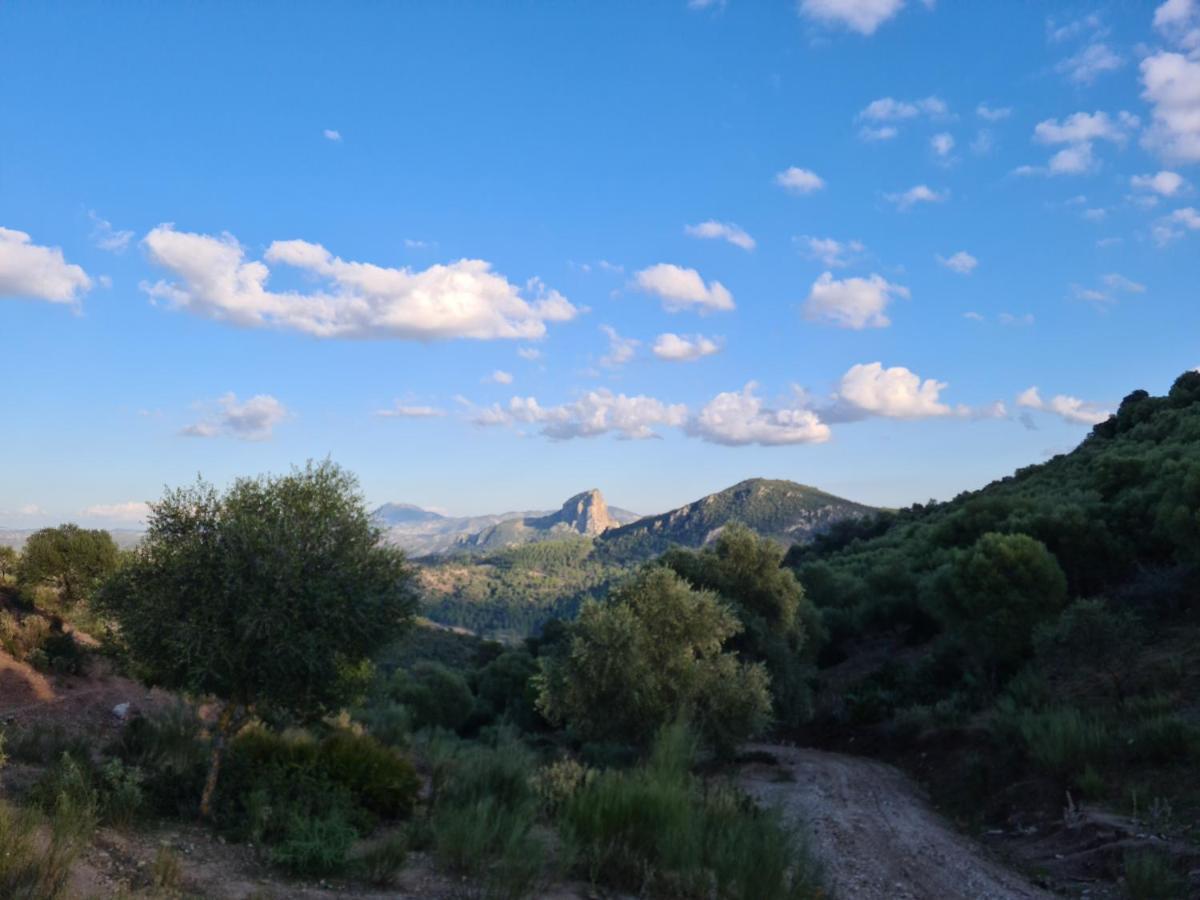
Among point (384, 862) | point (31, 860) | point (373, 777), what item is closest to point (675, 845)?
point (384, 862)

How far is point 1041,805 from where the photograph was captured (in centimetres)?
1717

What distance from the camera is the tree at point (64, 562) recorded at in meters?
28.2

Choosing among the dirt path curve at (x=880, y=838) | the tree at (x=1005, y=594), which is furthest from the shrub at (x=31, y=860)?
the tree at (x=1005, y=594)

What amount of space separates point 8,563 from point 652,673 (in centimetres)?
2563

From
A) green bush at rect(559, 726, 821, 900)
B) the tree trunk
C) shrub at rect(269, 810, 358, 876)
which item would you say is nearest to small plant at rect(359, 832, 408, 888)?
shrub at rect(269, 810, 358, 876)

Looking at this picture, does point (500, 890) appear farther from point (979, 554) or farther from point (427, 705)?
point (427, 705)

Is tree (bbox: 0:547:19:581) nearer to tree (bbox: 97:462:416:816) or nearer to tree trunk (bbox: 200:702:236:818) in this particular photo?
tree (bbox: 97:462:416:816)

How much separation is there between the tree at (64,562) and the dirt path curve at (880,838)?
79.7 feet

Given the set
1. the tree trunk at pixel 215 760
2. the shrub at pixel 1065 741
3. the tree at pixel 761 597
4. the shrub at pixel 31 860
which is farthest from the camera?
the tree at pixel 761 597

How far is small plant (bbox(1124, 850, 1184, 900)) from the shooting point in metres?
11.3

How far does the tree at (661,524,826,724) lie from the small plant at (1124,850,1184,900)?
61.4 feet

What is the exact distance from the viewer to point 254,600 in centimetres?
1189

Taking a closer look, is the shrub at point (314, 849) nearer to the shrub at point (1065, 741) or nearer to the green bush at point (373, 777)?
the green bush at point (373, 777)

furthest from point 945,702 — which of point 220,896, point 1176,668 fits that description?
point 220,896
